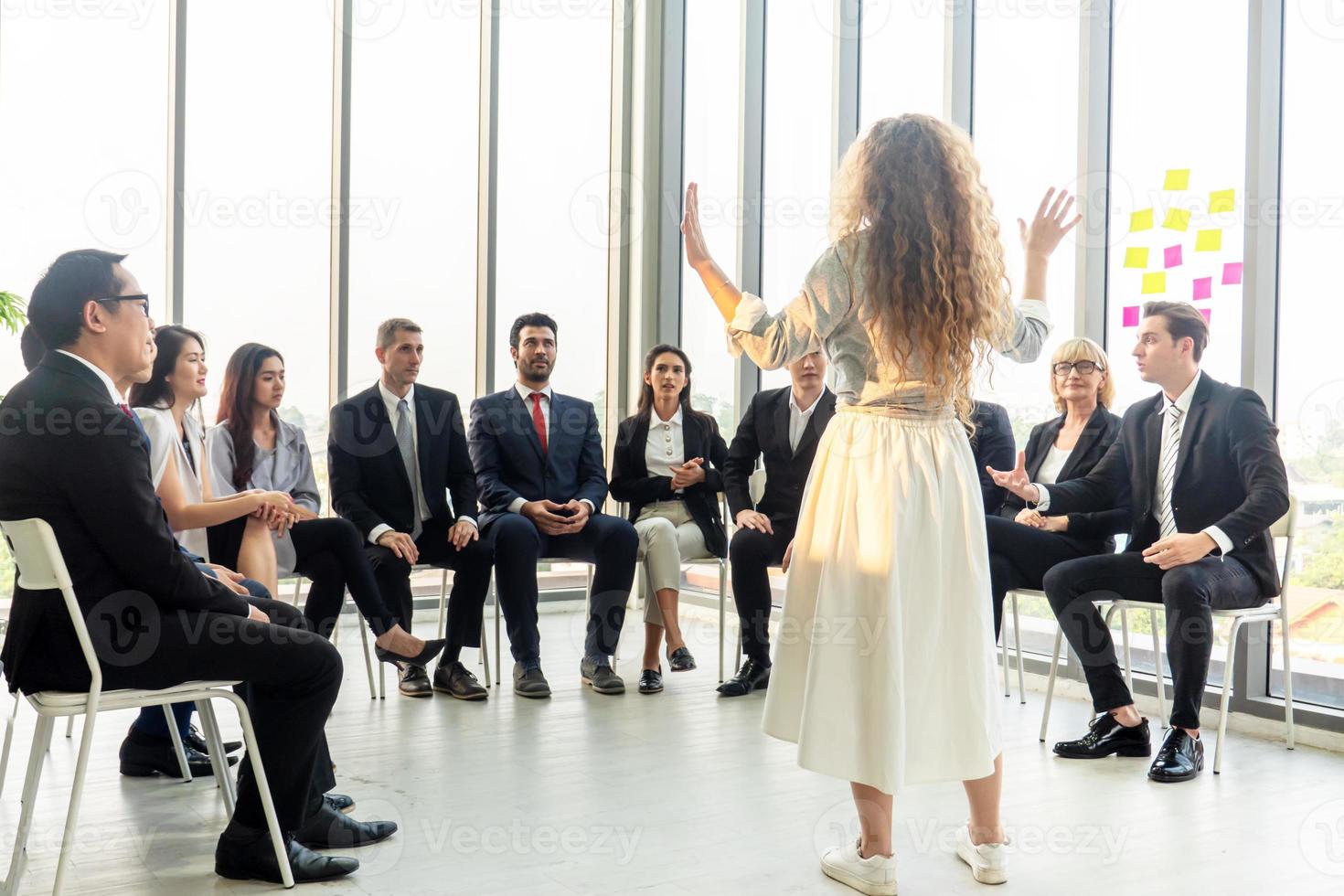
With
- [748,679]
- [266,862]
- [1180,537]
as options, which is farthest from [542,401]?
[266,862]

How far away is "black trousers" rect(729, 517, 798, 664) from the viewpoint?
4.40m

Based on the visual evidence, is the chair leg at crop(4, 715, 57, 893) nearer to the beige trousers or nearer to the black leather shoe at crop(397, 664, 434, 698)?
the black leather shoe at crop(397, 664, 434, 698)

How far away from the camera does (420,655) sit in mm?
3574

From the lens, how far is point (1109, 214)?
430cm

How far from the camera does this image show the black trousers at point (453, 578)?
161 inches

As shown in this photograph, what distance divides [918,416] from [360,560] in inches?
88.6

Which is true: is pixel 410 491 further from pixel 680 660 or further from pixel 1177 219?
pixel 1177 219

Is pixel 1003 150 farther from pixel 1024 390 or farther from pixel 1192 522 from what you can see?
pixel 1192 522

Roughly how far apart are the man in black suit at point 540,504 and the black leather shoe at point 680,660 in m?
0.24
